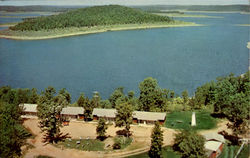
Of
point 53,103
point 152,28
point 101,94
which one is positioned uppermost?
point 152,28

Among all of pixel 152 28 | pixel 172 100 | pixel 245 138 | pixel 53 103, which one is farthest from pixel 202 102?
pixel 152 28

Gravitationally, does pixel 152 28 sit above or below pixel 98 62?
above

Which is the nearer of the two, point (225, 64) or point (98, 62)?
point (225, 64)

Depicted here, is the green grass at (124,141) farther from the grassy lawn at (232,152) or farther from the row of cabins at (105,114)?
the grassy lawn at (232,152)

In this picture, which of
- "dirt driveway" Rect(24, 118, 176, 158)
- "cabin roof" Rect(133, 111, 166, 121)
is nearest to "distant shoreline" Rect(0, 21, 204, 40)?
"dirt driveway" Rect(24, 118, 176, 158)

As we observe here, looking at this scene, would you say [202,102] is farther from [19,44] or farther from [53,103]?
[19,44]

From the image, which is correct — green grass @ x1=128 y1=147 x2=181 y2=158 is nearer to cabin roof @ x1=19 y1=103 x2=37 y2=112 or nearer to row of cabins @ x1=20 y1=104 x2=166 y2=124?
row of cabins @ x1=20 y1=104 x2=166 y2=124

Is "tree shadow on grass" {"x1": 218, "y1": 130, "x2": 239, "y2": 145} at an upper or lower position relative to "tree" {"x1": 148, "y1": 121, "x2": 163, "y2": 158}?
lower

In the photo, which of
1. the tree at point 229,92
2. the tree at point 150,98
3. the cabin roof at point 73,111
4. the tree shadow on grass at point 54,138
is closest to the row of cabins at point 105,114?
the cabin roof at point 73,111
